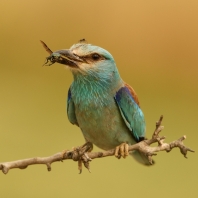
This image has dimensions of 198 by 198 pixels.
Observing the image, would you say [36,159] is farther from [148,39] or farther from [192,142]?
[148,39]

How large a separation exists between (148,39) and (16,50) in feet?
2.50

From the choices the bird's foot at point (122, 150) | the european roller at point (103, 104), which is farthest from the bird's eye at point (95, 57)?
the bird's foot at point (122, 150)

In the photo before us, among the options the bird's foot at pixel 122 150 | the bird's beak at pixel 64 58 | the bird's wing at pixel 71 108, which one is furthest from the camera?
the bird's wing at pixel 71 108

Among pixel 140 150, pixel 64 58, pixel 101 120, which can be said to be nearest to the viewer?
pixel 140 150

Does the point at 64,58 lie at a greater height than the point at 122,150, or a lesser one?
greater

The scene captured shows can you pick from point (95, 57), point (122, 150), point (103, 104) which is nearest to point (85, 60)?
point (95, 57)

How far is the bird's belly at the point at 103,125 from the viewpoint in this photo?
1723 mm

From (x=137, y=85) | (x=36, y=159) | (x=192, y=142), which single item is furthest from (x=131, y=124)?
(x=137, y=85)

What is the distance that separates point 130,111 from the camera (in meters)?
1.77

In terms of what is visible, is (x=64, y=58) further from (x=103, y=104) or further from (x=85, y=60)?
(x=103, y=104)

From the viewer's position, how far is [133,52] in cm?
331

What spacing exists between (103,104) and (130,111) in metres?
0.09

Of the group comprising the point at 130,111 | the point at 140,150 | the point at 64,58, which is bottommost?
the point at 140,150

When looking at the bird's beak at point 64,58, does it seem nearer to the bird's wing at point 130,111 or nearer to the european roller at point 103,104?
the european roller at point 103,104
